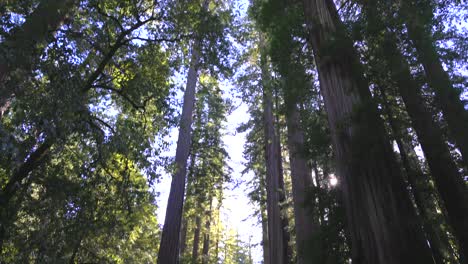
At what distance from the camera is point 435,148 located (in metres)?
4.55

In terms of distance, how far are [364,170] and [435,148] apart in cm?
262

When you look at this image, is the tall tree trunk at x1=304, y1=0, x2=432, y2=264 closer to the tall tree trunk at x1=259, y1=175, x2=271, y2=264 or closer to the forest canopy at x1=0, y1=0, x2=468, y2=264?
the forest canopy at x1=0, y1=0, x2=468, y2=264

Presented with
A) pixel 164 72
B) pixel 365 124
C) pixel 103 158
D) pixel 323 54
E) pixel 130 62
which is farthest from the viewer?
pixel 164 72

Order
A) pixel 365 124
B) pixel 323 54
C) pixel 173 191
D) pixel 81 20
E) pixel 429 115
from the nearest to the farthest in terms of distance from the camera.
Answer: pixel 365 124, pixel 323 54, pixel 429 115, pixel 81 20, pixel 173 191

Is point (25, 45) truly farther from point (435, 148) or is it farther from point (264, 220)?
point (264, 220)

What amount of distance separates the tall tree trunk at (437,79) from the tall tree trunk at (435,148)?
22 centimetres

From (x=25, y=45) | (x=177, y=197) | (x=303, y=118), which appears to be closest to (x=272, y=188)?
(x=177, y=197)

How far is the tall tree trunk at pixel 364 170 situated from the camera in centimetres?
232

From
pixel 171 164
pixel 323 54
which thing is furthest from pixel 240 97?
pixel 323 54

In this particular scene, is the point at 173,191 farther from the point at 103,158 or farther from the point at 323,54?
the point at 323,54

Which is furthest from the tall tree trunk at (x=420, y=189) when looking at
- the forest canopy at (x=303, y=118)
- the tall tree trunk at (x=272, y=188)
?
the tall tree trunk at (x=272, y=188)

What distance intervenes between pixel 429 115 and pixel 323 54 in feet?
8.06

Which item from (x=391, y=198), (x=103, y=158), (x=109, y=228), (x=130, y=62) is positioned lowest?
(x=391, y=198)

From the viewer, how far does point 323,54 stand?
11.9ft
